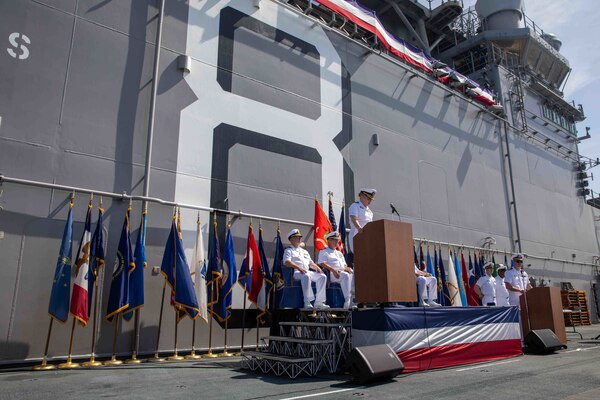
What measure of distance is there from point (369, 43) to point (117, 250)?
8658 mm

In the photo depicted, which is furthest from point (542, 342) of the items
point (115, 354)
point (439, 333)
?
point (115, 354)

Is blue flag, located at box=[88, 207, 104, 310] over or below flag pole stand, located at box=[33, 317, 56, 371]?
over

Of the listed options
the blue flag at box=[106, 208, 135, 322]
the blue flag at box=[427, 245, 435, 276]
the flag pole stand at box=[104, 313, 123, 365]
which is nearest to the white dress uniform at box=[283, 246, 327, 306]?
the blue flag at box=[106, 208, 135, 322]

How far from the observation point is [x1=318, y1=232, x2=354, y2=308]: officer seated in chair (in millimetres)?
5898

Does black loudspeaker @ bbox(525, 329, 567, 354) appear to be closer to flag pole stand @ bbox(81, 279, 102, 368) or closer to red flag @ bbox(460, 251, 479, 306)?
red flag @ bbox(460, 251, 479, 306)

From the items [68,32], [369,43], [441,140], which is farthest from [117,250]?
[441,140]

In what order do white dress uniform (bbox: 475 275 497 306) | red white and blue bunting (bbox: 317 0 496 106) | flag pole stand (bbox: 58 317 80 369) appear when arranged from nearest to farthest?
1. flag pole stand (bbox: 58 317 80 369)
2. white dress uniform (bbox: 475 275 497 306)
3. red white and blue bunting (bbox: 317 0 496 106)

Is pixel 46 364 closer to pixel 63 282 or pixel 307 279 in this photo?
pixel 63 282

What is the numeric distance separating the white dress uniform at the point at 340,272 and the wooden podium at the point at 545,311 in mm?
4356

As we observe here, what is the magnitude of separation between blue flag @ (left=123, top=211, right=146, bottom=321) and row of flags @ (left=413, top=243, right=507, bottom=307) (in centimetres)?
635

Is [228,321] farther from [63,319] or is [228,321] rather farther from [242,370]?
[63,319]

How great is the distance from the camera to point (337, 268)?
599cm

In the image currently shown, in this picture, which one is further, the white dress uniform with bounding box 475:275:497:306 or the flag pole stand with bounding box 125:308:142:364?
the white dress uniform with bounding box 475:275:497:306

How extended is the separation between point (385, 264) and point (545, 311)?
4.98 m
